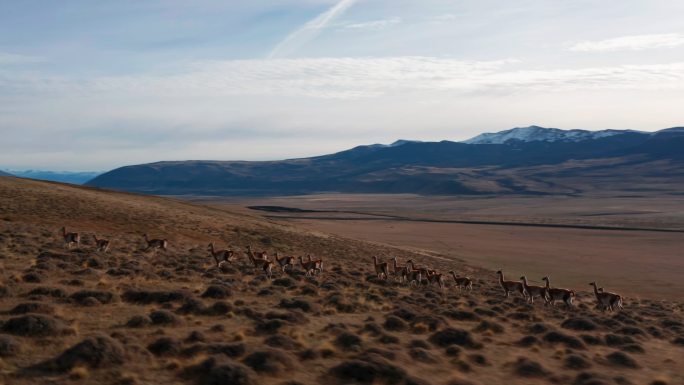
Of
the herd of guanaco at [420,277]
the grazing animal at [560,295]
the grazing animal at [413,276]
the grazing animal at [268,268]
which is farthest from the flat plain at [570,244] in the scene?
the grazing animal at [268,268]

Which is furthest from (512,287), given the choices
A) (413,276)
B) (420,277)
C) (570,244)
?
(570,244)

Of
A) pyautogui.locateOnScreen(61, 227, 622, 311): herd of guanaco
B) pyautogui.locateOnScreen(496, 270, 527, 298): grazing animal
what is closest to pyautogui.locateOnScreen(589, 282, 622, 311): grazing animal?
pyautogui.locateOnScreen(61, 227, 622, 311): herd of guanaco

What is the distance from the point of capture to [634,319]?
22453 mm

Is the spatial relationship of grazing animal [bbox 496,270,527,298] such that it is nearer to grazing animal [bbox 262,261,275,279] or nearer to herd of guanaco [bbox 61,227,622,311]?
herd of guanaco [bbox 61,227,622,311]

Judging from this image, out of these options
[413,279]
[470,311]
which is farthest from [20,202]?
[470,311]

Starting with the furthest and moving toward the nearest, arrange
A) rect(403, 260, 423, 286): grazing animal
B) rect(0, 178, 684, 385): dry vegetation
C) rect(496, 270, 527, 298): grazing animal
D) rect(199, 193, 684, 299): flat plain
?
rect(199, 193, 684, 299): flat plain → rect(403, 260, 423, 286): grazing animal → rect(496, 270, 527, 298): grazing animal → rect(0, 178, 684, 385): dry vegetation

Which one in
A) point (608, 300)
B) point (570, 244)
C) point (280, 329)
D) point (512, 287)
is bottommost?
point (570, 244)

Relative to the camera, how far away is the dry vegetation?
1159 cm

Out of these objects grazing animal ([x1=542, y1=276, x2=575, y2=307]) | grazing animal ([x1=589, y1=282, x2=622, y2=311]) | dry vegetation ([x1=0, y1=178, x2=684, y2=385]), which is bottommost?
grazing animal ([x1=589, y1=282, x2=622, y2=311])

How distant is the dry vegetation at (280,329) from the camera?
11.6 metres

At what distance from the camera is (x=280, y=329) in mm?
15102

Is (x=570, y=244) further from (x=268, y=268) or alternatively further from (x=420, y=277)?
(x=268, y=268)

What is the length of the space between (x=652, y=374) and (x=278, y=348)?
9.10m

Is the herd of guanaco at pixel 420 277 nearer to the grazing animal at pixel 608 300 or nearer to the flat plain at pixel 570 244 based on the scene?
the grazing animal at pixel 608 300
